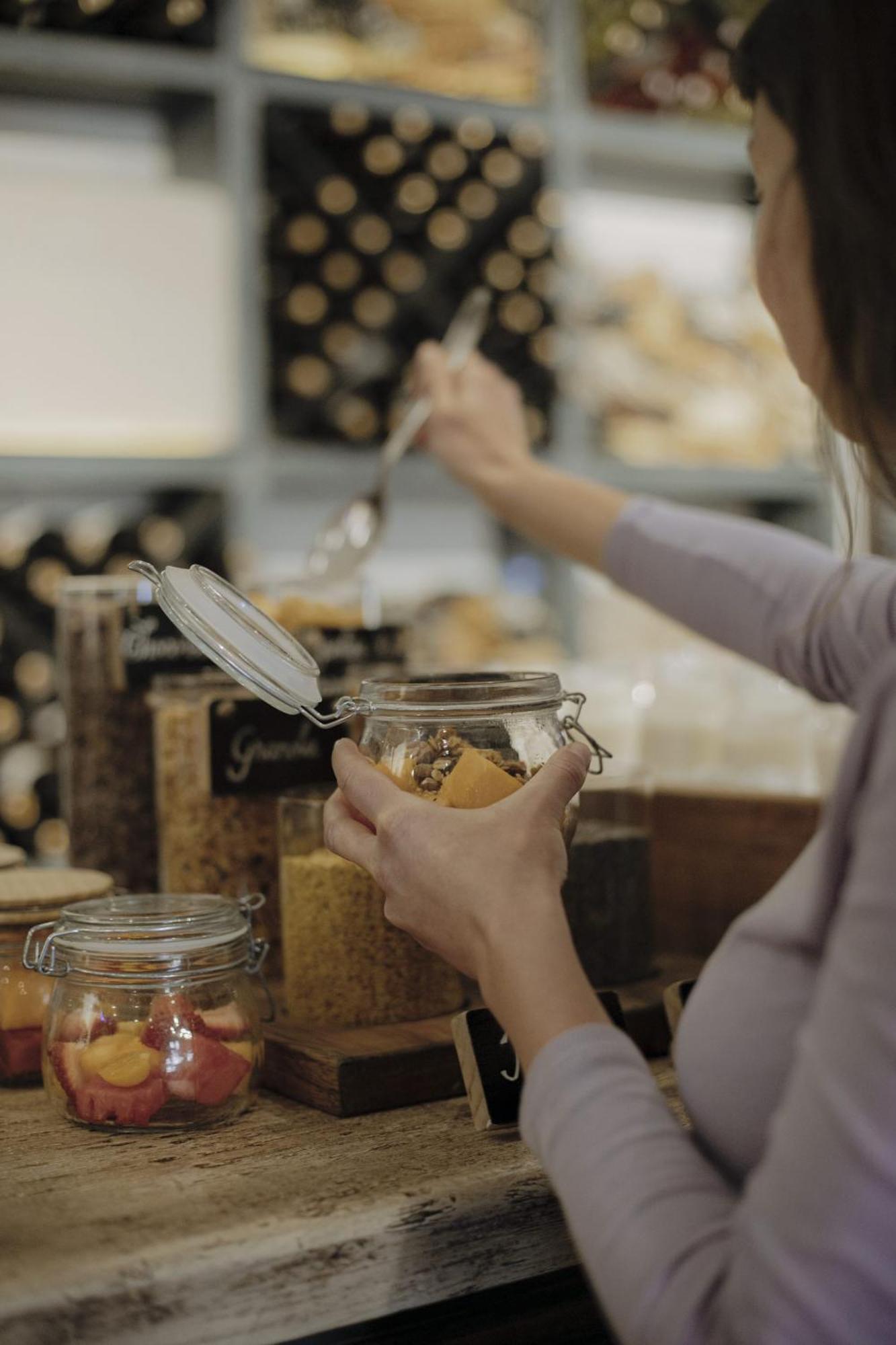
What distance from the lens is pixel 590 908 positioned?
1.08m

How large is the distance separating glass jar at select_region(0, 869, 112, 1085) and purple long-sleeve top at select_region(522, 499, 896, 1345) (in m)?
0.46

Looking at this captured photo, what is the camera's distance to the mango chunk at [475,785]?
32.2 inches

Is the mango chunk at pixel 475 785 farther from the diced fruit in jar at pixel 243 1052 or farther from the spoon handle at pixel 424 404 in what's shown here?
the spoon handle at pixel 424 404

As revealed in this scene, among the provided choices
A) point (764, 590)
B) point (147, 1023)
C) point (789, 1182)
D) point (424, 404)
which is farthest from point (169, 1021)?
point (424, 404)

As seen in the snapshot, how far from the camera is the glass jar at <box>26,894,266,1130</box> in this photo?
865 mm

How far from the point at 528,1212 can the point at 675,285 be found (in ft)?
9.84

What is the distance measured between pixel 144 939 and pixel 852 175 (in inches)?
22.8

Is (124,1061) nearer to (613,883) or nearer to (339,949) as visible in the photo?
(339,949)

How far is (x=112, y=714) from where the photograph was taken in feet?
3.98

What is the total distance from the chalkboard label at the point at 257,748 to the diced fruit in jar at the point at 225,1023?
233 mm

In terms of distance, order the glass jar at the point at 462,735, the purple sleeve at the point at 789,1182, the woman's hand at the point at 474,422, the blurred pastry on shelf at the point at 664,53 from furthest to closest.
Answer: the blurred pastry on shelf at the point at 664,53 < the woman's hand at the point at 474,422 < the glass jar at the point at 462,735 < the purple sleeve at the point at 789,1182

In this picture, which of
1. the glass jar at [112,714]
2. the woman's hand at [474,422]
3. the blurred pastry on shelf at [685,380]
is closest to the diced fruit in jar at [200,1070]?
the glass jar at [112,714]

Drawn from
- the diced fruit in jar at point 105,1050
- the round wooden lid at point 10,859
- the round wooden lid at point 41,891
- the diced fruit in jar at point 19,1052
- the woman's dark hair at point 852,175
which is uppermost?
the woman's dark hair at point 852,175

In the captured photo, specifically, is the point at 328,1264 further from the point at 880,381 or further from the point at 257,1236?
the point at 880,381
